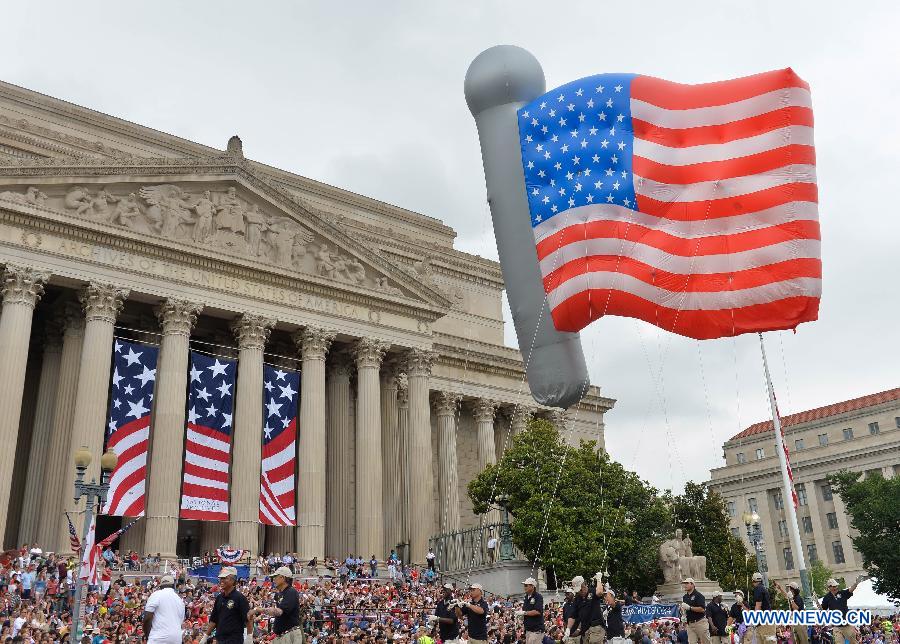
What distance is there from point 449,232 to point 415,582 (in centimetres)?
3612

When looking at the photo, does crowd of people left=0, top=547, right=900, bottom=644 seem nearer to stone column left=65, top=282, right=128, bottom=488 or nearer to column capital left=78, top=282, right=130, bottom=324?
stone column left=65, top=282, right=128, bottom=488

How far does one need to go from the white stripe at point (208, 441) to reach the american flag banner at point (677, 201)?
23161 millimetres

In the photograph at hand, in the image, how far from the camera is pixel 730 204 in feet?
46.0

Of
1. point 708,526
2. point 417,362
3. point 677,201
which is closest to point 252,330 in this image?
Result: point 417,362

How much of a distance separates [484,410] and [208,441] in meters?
20.6

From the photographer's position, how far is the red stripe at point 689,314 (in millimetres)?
13461

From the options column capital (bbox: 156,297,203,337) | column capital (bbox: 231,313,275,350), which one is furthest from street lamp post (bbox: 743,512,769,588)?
column capital (bbox: 156,297,203,337)

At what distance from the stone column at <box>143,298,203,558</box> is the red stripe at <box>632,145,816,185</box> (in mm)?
24620

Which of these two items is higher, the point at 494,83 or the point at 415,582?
the point at 494,83

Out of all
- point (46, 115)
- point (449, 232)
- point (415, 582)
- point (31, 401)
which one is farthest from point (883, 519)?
point (46, 115)

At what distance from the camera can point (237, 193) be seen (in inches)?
1526

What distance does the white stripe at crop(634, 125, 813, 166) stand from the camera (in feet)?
45.7

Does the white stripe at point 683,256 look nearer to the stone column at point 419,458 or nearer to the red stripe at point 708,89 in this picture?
the red stripe at point 708,89

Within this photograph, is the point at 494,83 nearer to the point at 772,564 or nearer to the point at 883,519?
the point at 883,519
